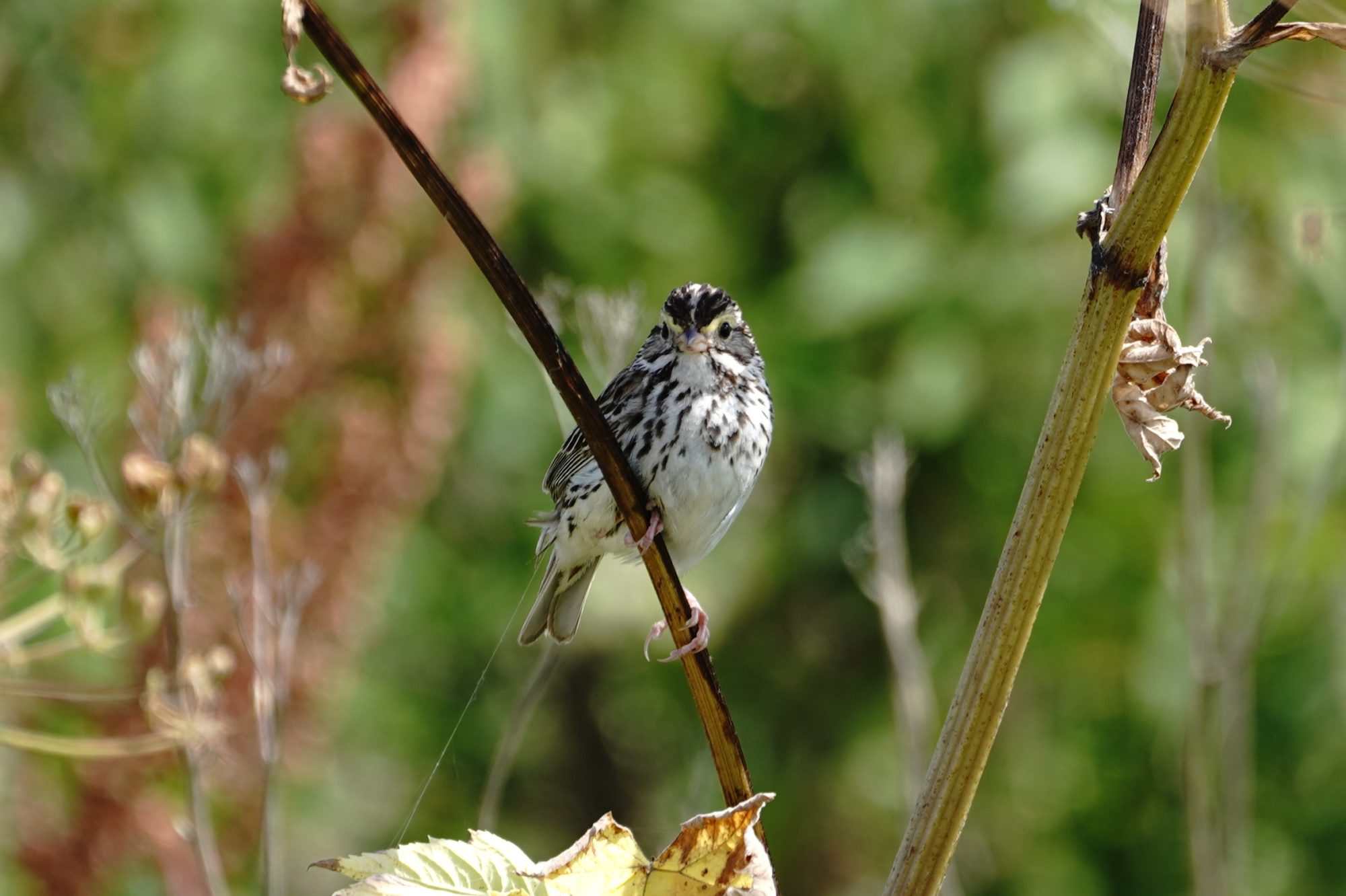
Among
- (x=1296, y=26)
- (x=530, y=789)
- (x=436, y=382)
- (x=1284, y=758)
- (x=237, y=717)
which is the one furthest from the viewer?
(x=530, y=789)

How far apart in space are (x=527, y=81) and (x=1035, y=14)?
5.59ft

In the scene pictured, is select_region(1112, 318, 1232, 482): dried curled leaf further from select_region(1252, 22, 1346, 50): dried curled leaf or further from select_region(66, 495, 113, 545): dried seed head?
select_region(66, 495, 113, 545): dried seed head

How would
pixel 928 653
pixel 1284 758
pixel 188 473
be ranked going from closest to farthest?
pixel 188 473, pixel 1284 758, pixel 928 653

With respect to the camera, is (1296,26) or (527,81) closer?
(1296,26)

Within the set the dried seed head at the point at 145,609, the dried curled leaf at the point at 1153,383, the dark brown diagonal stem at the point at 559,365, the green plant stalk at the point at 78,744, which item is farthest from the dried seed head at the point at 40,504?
the dried curled leaf at the point at 1153,383

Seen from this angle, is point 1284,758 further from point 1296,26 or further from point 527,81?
point 1296,26

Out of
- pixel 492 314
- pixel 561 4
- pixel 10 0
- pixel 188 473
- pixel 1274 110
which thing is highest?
pixel 561 4

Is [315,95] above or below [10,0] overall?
below

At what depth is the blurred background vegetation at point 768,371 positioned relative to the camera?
4.05 meters

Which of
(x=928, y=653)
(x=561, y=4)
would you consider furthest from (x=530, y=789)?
(x=561, y=4)

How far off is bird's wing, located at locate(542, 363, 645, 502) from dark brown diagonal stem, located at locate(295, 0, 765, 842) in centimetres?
163

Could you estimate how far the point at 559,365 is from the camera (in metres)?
1.19

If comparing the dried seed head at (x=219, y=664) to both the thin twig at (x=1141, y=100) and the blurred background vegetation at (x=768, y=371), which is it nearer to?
the blurred background vegetation at (x=768, y=371)

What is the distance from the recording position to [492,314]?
17.6ft
